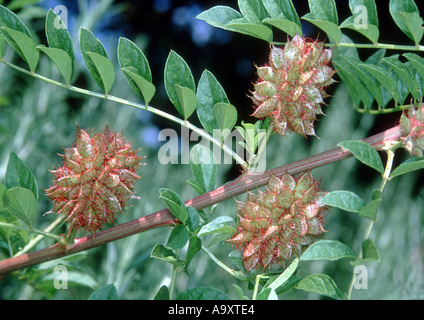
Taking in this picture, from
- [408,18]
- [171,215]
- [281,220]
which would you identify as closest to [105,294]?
[171,215]

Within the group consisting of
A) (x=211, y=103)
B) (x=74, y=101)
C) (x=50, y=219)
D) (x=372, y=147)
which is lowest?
(x=372, y=147)

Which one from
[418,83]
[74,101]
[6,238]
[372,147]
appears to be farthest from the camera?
[74,101]

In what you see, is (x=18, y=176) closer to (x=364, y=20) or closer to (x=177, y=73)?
(x=177, y=73)

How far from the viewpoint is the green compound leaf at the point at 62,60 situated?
2.59 ft

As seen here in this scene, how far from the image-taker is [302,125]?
82cm

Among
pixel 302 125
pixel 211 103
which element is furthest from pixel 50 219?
pixel 302 125

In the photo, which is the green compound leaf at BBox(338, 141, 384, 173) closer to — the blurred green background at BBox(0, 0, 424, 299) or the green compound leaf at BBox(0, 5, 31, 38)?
the blurred green background at BBox(0, 0, 424, 299)

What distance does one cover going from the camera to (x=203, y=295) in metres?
0.82

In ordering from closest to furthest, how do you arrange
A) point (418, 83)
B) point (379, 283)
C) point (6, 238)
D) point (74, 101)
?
point (418, 83) < point (6, 238) < point (379, 283) < point (74, 101)

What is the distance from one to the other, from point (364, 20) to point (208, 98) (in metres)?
0.32

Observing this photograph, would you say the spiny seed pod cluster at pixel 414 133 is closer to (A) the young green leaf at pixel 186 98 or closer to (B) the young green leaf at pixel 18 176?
(A) the young green leaf at pixel 186 98

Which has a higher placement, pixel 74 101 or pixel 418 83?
pixel 74 101

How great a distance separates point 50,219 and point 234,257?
4.12 feet
